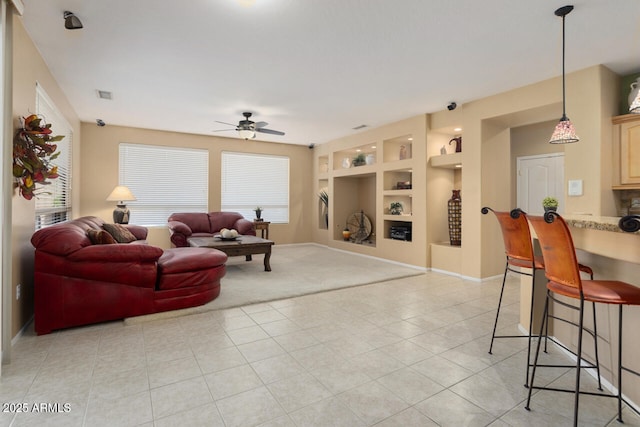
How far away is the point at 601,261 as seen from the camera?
2131mm

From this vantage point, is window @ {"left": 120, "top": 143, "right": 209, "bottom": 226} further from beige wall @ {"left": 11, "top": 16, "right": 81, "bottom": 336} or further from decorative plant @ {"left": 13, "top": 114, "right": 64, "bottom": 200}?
decorative plant @ {"left": 13, "top": 114, "right": 64, "bottom": 200}

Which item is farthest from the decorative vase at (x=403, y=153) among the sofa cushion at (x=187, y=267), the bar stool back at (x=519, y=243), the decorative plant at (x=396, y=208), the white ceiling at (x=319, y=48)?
the sofa cushion at (x=187, y=267)

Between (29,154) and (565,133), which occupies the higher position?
(565,133)

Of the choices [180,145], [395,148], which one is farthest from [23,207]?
[395,148]

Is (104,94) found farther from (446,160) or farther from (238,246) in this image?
(446,160)

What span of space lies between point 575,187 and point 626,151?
1.93 feet

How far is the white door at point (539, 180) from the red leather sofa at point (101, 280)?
18.1 ft

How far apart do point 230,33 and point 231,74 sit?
971mm

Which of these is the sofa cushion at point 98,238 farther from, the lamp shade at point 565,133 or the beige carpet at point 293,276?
the lamp shade at point 565,133

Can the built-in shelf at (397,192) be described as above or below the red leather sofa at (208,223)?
above

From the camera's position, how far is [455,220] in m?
5.36

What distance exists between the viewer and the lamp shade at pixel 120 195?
5.99 metres

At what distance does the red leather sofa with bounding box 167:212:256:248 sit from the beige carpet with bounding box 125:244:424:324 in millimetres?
724

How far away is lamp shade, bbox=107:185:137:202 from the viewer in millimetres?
5985
